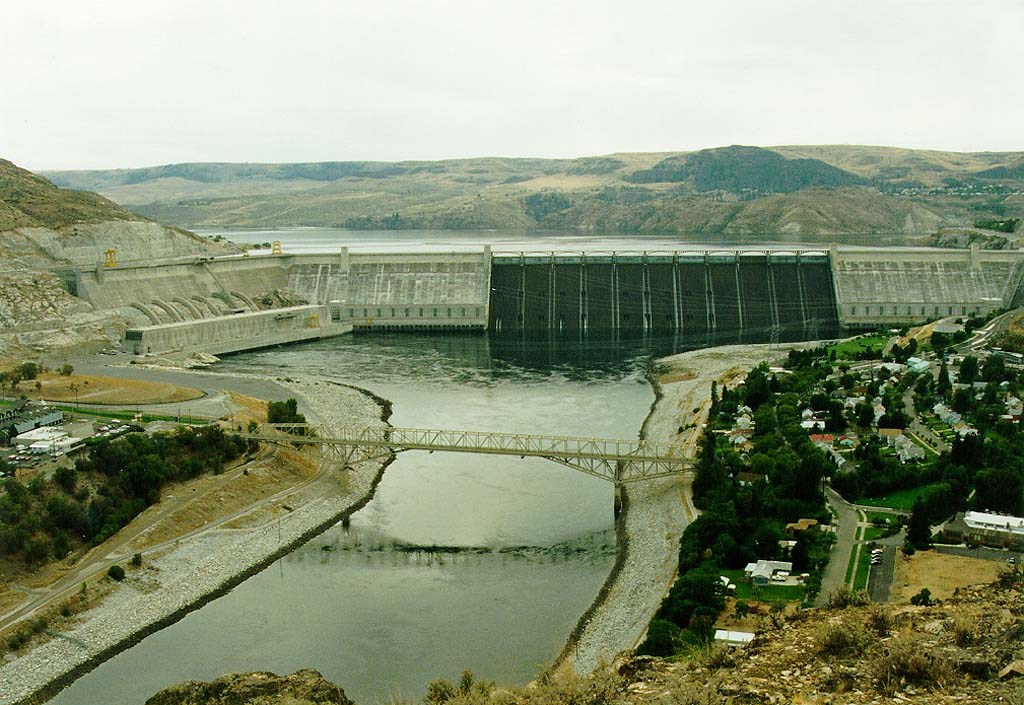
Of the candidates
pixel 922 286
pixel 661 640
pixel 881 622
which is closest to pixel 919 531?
pixel 661 640

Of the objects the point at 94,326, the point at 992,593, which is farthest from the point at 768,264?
the point at 992,593

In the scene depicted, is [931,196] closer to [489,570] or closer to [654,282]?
[654,282]

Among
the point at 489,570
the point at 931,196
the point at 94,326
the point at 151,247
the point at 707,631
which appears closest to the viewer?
the point at 707,631

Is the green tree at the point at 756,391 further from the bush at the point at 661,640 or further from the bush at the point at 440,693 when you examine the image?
the bush at the point at 440,693

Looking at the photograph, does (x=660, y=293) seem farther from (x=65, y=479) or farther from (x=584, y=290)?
(x=65, y=479)

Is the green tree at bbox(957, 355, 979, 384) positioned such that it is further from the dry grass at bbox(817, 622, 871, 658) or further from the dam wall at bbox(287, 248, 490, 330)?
the dam wall at bbox(287, 248, 490, 330)
